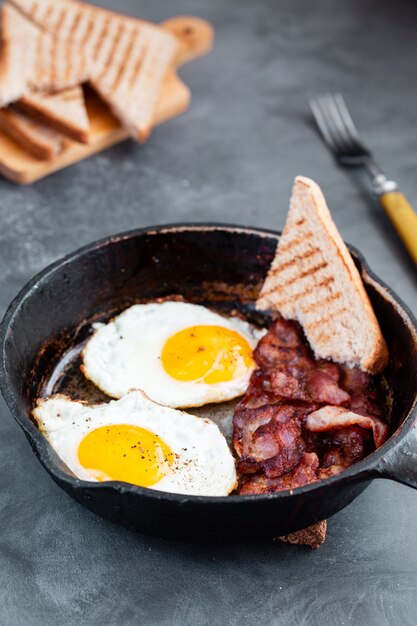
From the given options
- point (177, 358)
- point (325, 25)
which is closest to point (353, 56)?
point (325, 25)

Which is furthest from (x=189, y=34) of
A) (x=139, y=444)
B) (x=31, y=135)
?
(x=139, y=444)

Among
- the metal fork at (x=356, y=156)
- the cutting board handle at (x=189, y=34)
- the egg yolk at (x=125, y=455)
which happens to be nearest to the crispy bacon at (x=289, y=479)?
the egg yolk at (x=125, y=455)

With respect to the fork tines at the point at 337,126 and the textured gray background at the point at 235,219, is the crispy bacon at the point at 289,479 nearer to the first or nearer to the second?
the textured gray background at the point at 235,219

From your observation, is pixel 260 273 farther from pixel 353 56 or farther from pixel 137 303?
pixel 353 56

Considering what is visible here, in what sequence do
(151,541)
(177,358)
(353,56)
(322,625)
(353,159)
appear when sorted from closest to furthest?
(322,625)
(151,541)
(177,358)
(353,159)
(353,56)

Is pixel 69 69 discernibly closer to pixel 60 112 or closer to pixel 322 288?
pixel 60 112

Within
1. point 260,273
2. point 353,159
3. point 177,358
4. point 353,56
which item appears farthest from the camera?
point 353,56

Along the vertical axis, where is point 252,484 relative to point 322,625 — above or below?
above
